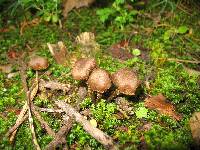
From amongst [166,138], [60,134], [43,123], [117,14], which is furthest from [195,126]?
[117,14]

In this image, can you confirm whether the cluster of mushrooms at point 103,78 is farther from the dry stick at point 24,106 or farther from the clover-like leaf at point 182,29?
the clover-like leaf at point 182,29

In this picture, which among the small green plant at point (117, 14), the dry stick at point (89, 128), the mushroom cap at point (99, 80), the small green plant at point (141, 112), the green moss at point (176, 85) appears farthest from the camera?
the small green plant at point (117, 14)

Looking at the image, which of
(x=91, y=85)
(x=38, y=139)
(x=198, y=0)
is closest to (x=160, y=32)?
(x=198, y=0)

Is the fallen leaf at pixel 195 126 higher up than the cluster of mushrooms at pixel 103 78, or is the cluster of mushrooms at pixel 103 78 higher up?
the cluster of mushrooms at pixel 103 78

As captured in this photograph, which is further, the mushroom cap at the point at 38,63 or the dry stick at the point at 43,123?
the mushroom cap at the point at 38,63

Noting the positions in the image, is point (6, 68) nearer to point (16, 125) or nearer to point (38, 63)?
point (38, 63)

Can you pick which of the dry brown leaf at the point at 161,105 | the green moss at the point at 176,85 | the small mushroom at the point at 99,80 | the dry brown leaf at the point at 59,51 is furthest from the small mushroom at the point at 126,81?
the dry brown leaf at the point at 59,51
